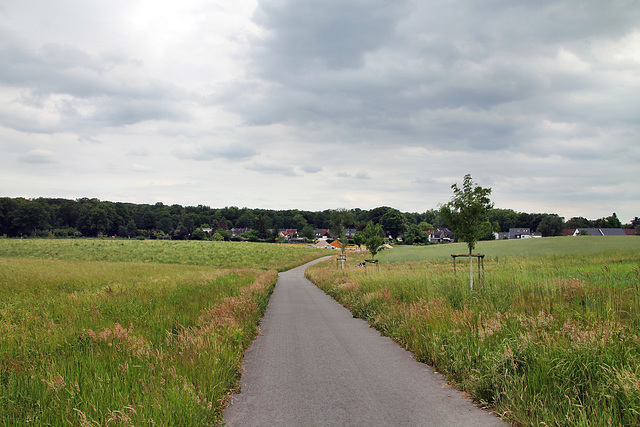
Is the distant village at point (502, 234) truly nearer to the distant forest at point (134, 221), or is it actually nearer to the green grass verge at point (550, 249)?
the distant forest at point (134, 221)

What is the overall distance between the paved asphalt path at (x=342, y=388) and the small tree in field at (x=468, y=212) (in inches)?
237

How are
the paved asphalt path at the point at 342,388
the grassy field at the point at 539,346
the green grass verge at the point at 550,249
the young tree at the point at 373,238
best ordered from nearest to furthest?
the grassy field at the point at 539,346, the paved asphalt path at the point at 342,388, the young tree at the point at 373,238, the green grass verge at the point at 550,249

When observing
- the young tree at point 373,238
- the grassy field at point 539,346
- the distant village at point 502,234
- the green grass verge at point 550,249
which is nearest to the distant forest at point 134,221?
the distant village at point 502,234

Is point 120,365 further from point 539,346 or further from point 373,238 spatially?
point 373,238

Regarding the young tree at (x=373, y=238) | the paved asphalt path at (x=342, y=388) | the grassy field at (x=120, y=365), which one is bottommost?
the paved asphalt path at (x=342, y=388)

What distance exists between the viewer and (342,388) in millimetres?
5531

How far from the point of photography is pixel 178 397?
4301mm

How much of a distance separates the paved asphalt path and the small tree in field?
6.02 m

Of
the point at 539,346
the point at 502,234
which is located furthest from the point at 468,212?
the point at 502,234

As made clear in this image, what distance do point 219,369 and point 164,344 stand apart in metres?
1.89

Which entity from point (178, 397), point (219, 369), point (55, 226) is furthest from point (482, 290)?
point (55, 226)

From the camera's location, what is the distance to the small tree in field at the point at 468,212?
13.0 metres

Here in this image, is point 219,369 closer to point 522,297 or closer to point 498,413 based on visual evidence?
point 498,413

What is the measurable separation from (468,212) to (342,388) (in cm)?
949
